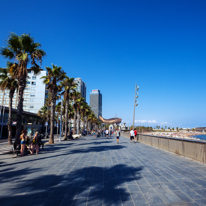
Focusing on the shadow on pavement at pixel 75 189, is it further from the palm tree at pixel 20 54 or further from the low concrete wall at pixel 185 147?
the palm tree at pixel 20 54

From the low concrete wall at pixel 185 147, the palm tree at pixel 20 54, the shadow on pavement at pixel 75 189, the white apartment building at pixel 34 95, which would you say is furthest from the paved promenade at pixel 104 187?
the white apartment building at pixel 34 95

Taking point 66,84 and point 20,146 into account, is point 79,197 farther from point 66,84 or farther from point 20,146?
point 66,84

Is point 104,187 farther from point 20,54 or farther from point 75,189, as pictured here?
point 20,54

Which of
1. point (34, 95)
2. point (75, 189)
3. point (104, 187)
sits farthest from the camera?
point (34, 95)

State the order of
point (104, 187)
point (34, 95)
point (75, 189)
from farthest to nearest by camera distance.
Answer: point (34, 95)
point (104, 187)
point (75, 189)

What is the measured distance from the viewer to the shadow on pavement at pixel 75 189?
14.2 ft

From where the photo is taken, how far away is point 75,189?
5.12 metres

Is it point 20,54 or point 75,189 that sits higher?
point 20,54

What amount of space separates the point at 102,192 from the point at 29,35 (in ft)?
43.8

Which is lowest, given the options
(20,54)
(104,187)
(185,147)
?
(104,187)

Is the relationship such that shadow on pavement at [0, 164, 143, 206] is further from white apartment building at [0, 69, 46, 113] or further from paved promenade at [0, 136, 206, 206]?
white apartment building at [0, 69, 46, 113]

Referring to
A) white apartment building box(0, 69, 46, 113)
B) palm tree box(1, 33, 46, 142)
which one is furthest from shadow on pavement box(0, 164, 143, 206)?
white apartment building box(0, 69, 46, 113)

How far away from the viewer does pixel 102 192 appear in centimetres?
489

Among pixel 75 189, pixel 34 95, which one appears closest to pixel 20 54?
pixel 75 189
